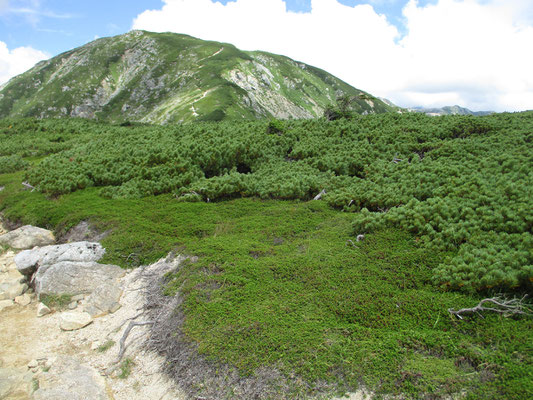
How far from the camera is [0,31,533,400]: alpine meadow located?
248 inches

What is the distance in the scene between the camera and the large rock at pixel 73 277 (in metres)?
10.9

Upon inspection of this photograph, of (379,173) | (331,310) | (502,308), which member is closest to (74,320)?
(331,310)

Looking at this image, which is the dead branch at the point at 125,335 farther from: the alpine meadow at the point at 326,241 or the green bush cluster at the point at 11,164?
the green bush cluster at the point at 11,164

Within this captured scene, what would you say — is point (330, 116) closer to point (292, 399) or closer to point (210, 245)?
point (210, 245)

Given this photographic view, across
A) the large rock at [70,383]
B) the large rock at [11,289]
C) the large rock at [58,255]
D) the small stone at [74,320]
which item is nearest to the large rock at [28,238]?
the large rock at [58,255]

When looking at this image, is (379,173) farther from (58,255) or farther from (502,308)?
(58,255)

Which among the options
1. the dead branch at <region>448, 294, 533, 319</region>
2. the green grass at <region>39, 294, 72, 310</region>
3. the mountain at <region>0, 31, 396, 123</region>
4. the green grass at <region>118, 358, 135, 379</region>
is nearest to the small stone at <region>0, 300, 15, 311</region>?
the green grass at <region>39, 294, 72, 310</region>

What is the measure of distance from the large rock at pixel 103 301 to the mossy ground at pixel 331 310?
4.84ft

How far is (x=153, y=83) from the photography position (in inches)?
4934

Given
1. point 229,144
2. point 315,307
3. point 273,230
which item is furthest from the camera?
point 229,144

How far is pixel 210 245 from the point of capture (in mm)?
11539

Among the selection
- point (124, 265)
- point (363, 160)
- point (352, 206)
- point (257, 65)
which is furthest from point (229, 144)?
point (257, 65)

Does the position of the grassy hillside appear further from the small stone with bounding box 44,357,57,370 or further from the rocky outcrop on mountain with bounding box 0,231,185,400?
the small stone with bounding box 44,357,57,370

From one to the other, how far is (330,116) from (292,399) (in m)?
24.2
